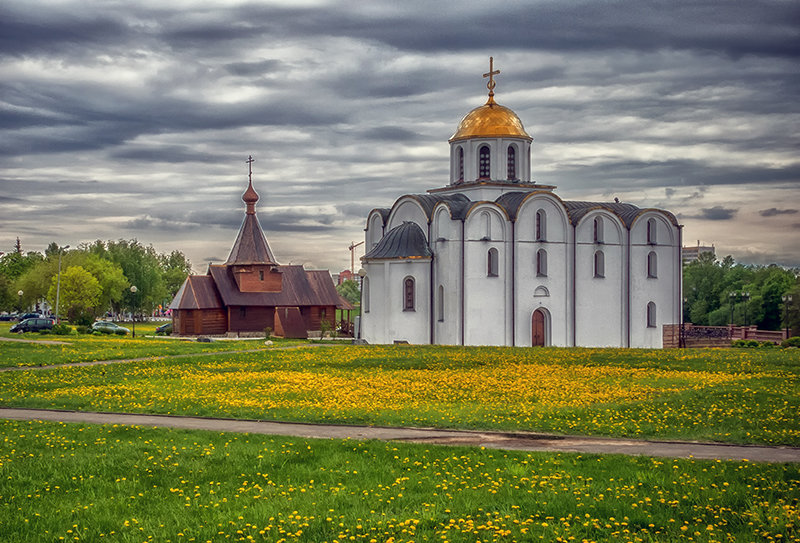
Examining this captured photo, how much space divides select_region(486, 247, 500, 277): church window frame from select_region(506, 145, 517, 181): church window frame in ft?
21.1

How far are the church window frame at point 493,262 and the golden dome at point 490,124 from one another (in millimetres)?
7906

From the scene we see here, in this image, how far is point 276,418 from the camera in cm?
1845

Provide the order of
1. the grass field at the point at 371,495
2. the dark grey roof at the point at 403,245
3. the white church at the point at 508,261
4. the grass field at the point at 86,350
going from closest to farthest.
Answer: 1. the grass field at the point at 371,495
2. the grass field at the point at 86,350
3. the white church at the point at 508,261
4. the dark grey roof at the point at 403,245

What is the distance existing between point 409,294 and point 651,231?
1664 centimetres

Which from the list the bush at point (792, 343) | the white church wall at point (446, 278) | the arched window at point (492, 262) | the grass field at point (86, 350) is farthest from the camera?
the arched window at point (492, 262)

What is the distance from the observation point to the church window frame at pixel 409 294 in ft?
165

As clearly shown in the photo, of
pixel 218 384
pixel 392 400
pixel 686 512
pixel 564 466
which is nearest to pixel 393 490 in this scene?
pixel 564 466

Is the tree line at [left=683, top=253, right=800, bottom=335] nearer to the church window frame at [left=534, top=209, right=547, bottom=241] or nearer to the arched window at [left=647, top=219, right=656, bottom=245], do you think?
the arched window at [left=647, top=219, right=656, bottom=245]

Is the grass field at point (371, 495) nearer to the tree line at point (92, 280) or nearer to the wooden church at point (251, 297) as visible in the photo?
the wooden church at point (251, 297)

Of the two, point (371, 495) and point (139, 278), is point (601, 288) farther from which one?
point (139, 278)

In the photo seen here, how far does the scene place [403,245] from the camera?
167 ft

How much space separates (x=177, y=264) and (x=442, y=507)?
403ft

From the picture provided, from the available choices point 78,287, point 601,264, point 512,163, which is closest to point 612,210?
point 601,264

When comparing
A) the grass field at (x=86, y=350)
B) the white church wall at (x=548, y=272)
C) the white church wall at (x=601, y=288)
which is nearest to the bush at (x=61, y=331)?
the grass field at (x=86, y=350)
